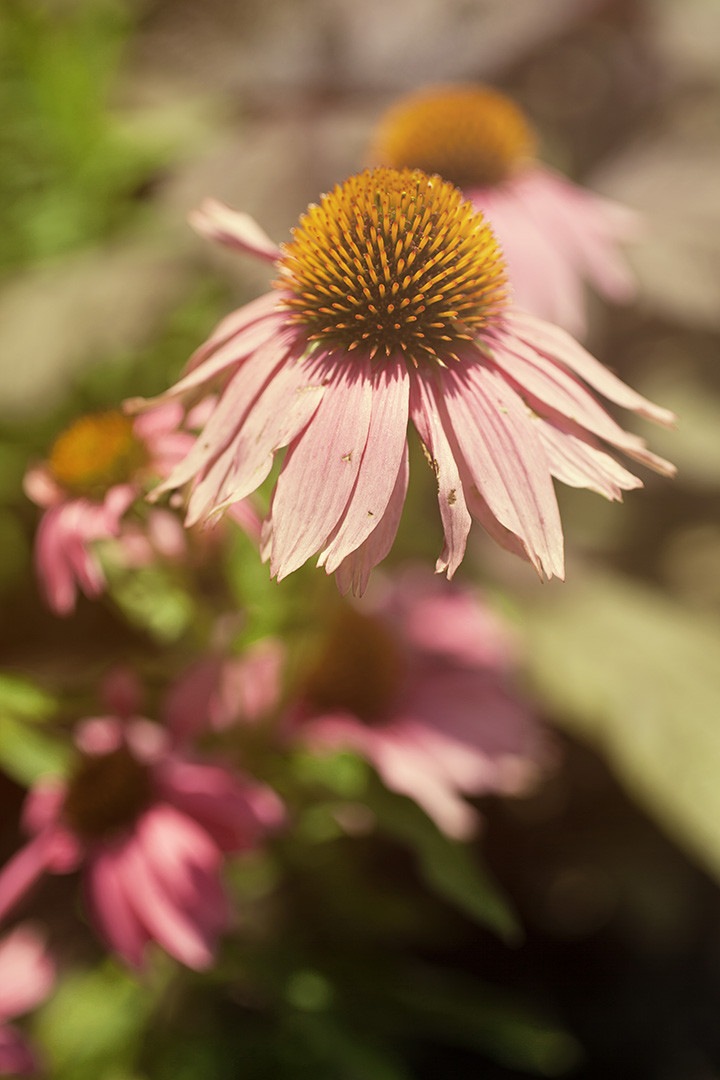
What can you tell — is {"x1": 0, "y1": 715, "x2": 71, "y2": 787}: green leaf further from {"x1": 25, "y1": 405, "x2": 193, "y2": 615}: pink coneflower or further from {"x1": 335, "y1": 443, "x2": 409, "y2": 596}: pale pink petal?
{"x1": 335, "y1": 443, "x2": 409, "y2": 596}: pale pink petal

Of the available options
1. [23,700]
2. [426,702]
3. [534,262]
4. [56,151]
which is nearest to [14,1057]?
[23,700]

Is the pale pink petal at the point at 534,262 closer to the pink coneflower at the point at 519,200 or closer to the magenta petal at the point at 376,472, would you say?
the pink coneflower at the point at 519,200

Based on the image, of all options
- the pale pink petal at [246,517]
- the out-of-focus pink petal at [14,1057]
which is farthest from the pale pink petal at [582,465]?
the out-of-focus pink petal at [14,1057]

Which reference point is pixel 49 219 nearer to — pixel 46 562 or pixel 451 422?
pixel 46 562

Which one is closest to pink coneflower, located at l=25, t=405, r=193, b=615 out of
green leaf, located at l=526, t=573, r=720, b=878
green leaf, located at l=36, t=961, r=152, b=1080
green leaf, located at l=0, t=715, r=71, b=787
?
green leaf, located at l=0, t=715, r=71, b=787

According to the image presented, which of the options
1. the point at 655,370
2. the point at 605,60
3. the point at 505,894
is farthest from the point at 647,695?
the point at 605,60
